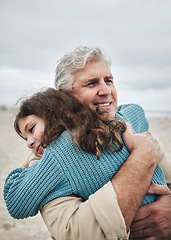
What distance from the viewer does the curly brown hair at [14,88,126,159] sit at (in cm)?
157

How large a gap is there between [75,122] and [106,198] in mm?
613

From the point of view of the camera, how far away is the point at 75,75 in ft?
7.02

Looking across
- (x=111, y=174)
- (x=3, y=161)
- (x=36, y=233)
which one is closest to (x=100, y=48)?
(x=111, y=174)

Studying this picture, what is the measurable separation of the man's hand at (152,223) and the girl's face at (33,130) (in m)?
1.03

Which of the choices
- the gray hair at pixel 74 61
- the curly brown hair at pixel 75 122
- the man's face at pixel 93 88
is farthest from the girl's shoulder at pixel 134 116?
the gray hair at pixel 74 61

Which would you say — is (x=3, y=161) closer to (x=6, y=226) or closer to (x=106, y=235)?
(x=6, y=226)

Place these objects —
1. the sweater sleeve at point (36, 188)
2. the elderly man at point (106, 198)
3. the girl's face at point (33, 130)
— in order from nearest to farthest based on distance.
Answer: the elderly man at point (106, 198) → the sweater sleeve at point (36, 188) → the girl's face at point (33, 130)

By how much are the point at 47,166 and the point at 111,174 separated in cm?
47

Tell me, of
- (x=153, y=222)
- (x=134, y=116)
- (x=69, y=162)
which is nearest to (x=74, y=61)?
(x=134, y=116)

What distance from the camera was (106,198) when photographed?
1325mm

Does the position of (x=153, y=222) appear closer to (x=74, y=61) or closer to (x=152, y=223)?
(x=152, y=223)

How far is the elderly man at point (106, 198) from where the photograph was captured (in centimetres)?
130

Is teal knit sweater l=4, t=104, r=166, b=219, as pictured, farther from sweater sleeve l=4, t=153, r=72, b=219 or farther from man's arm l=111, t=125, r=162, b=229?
man's arm l=111, t=125, r=162, b=229

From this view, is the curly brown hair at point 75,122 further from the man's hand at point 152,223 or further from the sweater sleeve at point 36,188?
the man's hand at point 152,223
